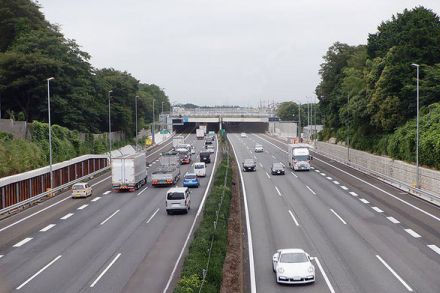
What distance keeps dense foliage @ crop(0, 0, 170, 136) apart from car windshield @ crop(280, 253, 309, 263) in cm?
5446

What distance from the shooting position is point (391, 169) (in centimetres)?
6178

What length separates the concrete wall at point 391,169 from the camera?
48969 mm

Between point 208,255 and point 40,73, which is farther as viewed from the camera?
point 40,73

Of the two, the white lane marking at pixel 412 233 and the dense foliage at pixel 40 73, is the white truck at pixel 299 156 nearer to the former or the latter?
the dense foliage at pixel 40 73

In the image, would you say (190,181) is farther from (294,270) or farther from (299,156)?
(294,270)

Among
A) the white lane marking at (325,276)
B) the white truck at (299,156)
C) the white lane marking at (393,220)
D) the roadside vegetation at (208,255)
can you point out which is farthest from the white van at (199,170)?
the white lane marking at (325,276)

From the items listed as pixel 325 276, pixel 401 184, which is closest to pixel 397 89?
pixel 401 184

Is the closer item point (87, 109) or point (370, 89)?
point (370, 89)

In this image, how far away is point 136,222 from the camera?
Result: 41094 millimetres

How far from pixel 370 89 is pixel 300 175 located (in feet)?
55.5

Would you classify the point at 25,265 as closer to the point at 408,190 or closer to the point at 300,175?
the point at 408,190

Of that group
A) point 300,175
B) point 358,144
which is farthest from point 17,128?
point 358,144

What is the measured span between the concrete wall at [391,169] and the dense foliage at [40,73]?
131 ft

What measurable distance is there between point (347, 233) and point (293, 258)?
35.1ft
